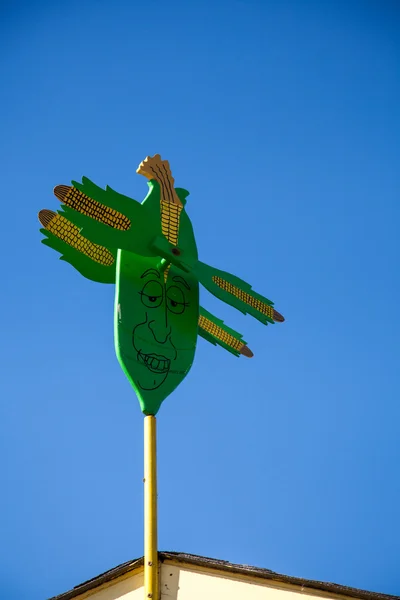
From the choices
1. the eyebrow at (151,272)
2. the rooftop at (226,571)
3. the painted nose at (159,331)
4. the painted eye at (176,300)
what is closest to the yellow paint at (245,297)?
the painted eye at (176,300)

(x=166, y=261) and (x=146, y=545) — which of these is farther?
(x=166, y=261)

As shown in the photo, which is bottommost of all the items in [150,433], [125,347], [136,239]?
[150,433]

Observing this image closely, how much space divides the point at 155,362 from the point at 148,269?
79 centimetres

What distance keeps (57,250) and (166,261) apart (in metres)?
0.88

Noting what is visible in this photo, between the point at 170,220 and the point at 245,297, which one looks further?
the point at 245,297

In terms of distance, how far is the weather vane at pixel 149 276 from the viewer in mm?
7055

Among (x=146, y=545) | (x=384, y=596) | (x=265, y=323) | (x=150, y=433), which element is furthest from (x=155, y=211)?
(x=384, y=596)

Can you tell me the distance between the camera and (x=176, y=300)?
7.64m

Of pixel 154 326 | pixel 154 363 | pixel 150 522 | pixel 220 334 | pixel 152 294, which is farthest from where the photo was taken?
pixel 220 334

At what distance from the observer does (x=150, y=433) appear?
270 inches

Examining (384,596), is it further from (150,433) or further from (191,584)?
(150,433)

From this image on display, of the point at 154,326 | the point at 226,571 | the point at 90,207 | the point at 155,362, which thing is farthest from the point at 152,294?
the point at 226,571

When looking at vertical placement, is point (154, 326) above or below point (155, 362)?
above

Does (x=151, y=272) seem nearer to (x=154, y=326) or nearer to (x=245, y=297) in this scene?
(x=154, y=326)
